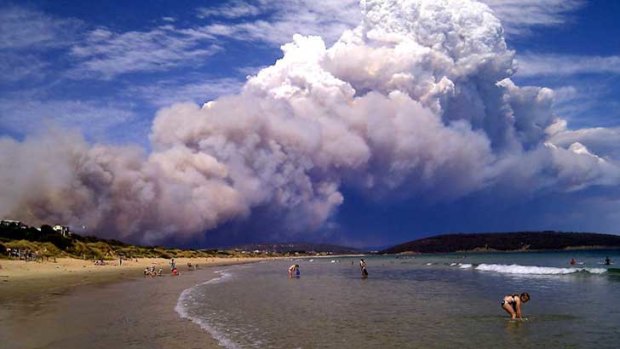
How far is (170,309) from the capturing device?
27641mm

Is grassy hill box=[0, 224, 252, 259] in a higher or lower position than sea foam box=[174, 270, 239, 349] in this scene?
higher

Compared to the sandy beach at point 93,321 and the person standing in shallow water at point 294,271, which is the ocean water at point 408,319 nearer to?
the sandy beach at point 93,321

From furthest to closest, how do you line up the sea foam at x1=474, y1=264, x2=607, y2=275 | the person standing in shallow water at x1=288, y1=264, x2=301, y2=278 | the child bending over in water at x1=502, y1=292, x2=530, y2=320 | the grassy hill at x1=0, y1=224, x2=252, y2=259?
1. the grassy hill at x1=0, y1=224, x2=252, y2=259
2. the person standing in shallow water at x1=288, y1=264, x2=301, y2=278
3. the sea foam at x1=474, y1=264, x2=607, y2=275
4. the child bending over in water at x1=502, y1=292, x2=530, y2=320

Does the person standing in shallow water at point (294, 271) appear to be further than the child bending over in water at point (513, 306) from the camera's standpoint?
Yes

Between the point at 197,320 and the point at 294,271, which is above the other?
the point at 197,320

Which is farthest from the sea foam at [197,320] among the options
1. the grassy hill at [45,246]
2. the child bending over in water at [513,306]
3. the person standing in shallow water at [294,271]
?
the grassy hill at [45,246]

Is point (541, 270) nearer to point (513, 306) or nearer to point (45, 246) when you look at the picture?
point (513, 306)

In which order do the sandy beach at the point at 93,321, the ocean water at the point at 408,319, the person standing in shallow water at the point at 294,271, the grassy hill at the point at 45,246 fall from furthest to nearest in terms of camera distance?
the grassy hill at the point at 45,246 → the person standing in shallow water at the point at 294,271 → the sandy beach at the point at 93,321 → the ocean water at the point at 408,319

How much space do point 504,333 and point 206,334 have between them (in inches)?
427

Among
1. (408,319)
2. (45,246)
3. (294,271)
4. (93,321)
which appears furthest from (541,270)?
(45,246)

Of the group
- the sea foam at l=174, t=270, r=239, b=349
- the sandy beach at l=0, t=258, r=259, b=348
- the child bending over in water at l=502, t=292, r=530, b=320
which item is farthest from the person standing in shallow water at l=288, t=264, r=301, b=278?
the child bending over in water at l=502, t=292, r=530, b=320

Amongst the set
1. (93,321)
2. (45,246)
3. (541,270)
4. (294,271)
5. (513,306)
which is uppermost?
(45,246)

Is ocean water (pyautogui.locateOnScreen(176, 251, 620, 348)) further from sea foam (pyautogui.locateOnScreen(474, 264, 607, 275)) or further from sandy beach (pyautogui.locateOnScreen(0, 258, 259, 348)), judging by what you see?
sea foam (pyautogui.locateOnScreen(474, 264, 607, 275))

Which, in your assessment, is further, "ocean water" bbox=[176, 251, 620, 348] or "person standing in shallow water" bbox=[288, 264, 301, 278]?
"person standing in shallow water" bbox=[288, 264, 301, 278]
